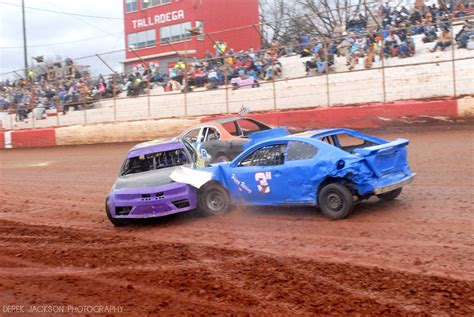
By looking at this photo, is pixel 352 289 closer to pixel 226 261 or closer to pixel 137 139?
pixel 226 261

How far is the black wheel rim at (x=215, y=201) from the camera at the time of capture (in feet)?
28.1

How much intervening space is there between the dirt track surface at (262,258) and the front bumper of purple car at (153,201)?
0.29m

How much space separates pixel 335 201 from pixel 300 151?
0.98 meters

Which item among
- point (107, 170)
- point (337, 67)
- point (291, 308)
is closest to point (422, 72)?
point (337, 67)

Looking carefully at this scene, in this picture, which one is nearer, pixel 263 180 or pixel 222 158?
pixel 263 180

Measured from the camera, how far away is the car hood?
855 centimetres

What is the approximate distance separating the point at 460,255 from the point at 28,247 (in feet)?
19.3

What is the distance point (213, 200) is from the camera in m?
8.66

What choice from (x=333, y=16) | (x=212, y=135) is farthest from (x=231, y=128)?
(x=333, y=16)

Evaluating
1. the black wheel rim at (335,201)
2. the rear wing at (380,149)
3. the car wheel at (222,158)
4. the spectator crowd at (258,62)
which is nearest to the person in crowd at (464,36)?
the spectator crowd at (258,62)

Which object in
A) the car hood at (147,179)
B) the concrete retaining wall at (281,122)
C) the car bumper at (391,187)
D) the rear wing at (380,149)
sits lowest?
the car bumper at (391,187)

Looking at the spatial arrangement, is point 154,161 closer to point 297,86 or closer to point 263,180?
point 263,180

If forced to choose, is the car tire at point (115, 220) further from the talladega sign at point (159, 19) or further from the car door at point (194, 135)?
the talladega sign at point (159, 19)

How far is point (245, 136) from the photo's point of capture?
13.3 metres
